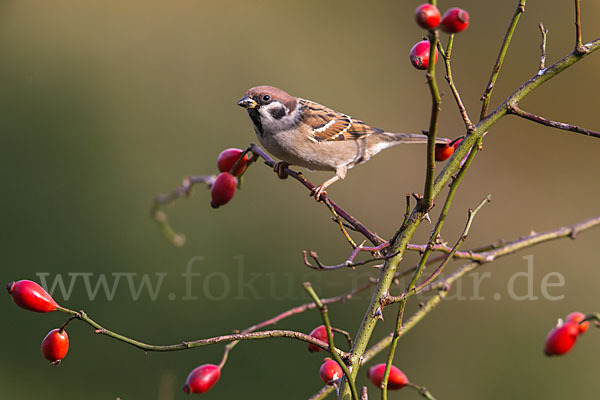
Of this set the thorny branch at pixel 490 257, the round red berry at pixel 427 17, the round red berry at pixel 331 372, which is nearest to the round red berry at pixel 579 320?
the thorny branch at pixel 490 257

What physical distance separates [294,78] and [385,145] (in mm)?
2656

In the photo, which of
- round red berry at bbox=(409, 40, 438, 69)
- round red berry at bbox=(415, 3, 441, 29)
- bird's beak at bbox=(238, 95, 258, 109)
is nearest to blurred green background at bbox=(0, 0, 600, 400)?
bird's beak at bbox=(238, 95, 258, 109)

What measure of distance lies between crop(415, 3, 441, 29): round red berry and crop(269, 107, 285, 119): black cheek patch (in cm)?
195

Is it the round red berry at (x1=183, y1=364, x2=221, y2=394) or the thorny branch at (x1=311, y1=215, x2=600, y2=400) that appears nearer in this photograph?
the thorny branch at (x1=311, y1=215, x2=600, y2=400)

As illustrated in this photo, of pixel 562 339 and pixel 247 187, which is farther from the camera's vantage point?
pixel 247 187

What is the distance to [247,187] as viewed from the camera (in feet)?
17.9

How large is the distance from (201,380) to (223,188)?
57 cm

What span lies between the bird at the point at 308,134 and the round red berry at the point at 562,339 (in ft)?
4.96

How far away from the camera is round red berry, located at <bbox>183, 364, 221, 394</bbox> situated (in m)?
1.74

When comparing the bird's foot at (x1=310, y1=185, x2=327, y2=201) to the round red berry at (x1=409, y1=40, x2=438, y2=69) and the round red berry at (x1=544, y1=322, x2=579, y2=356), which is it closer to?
the round red berry at (x1=409, y1=40, x2=438, y2=69)

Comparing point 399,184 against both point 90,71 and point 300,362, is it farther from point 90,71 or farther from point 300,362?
point 90,71

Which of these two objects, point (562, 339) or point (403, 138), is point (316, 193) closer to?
point (562, 339)

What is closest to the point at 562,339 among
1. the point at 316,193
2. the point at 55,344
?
the point at 316,193

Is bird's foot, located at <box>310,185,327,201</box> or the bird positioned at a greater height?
the bird
